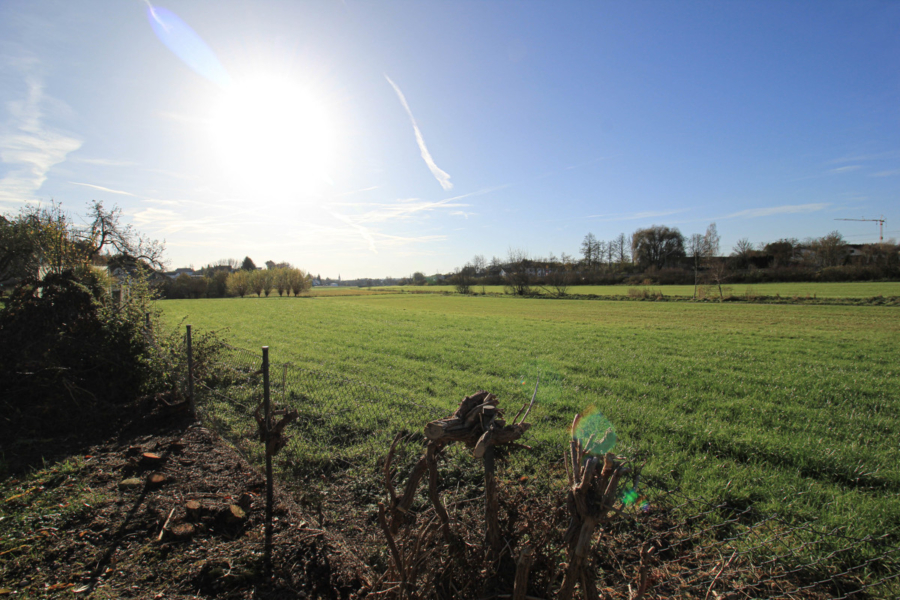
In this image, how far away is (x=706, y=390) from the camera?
25.7 feet

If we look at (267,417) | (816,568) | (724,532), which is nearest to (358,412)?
(267,417)

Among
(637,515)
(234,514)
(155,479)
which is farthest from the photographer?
(155,479)

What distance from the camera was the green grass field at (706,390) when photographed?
4203 millimetres

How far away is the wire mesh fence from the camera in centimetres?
256

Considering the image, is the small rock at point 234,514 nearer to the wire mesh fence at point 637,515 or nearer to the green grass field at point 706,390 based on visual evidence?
the wire mesh fence at point 637,515

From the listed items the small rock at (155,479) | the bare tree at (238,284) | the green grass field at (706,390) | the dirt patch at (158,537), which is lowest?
the green grass field at (706,390)

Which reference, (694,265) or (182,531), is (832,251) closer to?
(694,265)

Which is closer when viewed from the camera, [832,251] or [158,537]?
[158,537]

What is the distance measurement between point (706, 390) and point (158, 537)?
9169 mm

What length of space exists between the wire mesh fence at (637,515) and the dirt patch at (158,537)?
38 centimetres

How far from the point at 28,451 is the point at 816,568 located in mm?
8048

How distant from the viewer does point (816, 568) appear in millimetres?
2826

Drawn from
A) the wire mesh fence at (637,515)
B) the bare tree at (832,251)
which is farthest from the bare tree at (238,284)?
the bare tree at (832,251)

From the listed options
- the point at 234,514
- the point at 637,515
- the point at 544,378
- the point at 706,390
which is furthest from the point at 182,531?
the point at 706,390
